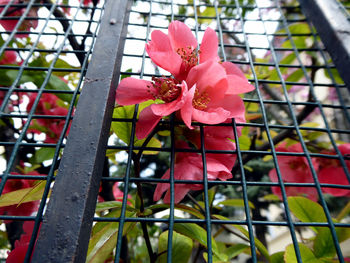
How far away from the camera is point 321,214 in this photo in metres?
0.52

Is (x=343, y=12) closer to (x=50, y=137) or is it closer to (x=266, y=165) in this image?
(x=50, y=137)

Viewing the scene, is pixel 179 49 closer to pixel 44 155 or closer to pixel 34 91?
pixel 34 91

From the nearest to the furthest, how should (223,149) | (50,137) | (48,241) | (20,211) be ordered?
1. (48,241)
2. (223,149)
3. (20,211)
4. (50,137)

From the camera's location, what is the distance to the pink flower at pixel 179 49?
1.35 feet

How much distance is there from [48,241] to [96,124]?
0.53ft

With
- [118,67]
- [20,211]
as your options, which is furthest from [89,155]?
[20,211]

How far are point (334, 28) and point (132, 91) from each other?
0.56 m

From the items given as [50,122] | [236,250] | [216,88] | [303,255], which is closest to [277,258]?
[303,255]

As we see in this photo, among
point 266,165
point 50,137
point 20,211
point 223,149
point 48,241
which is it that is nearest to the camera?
point 48,241

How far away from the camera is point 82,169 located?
0.31 m

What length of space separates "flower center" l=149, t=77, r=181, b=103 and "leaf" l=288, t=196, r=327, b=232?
369 mm

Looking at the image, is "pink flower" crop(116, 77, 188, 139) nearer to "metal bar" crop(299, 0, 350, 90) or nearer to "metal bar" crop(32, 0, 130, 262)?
"metal bar" crop(32, 0, 130, 262)

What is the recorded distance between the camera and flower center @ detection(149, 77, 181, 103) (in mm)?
424

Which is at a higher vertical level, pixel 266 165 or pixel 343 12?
pixel 266 165
